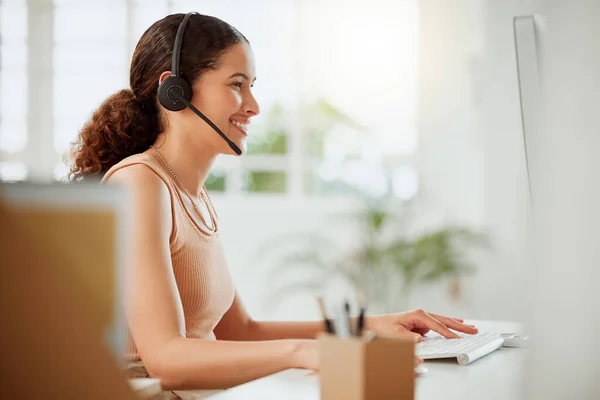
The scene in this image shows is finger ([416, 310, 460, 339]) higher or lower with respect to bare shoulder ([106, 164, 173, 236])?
lower

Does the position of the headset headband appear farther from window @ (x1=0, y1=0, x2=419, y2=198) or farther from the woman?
window @ (x1=0, y1=0, x2=419, y2=198)

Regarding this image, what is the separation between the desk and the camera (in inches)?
35.1

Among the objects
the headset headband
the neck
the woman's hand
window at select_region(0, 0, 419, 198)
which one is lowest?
the woman's hand

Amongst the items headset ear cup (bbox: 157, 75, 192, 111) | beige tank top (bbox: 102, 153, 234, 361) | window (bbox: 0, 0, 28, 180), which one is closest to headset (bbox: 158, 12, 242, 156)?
headset ear cup (bbox: 157, 75, 192, 111)

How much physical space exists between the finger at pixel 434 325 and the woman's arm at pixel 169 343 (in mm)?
393

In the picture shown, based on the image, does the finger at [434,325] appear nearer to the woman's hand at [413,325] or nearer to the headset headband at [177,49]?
the woman's hand at [413,325]

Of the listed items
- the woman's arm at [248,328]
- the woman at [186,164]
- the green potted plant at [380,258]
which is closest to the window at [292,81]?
the green potted plant at [380,258]

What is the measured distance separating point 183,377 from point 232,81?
2.18 ft

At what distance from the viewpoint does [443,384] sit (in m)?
1.00

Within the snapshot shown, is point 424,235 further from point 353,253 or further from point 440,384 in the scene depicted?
point 440,384

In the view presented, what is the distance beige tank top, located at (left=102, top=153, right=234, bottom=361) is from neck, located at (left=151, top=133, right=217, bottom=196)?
4 centimetres

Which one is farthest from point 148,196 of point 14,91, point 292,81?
point 14,91

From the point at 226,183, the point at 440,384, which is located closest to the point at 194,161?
the point at 440,384

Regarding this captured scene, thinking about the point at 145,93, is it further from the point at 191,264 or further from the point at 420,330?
the point at 420,330
